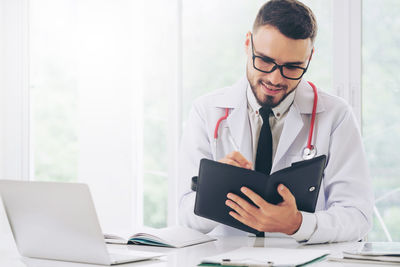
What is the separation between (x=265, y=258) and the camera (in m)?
1.24

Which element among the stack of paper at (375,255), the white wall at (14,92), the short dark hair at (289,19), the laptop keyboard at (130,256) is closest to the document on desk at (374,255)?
the stack of paper at (375,255)

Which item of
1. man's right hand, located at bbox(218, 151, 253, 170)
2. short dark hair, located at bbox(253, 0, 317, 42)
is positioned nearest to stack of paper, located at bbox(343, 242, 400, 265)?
man's right hand, located at bbox(218, 151, 253, 170)

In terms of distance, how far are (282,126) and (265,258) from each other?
33.4 inches

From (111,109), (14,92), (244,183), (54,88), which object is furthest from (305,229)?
(14,92)

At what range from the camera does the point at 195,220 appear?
5.99ft

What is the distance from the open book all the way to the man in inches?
6.5

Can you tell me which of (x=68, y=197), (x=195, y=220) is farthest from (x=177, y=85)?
(x=68, y=197)

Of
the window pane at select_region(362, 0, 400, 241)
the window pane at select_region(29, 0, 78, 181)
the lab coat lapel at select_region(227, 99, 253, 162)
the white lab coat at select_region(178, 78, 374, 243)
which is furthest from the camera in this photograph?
the window pane at select_region(29, 0, 78, 181)

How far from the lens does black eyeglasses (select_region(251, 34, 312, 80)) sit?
1.90 m

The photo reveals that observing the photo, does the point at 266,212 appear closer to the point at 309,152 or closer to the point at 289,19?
the point at 309,152

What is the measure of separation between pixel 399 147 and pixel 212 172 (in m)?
1.70

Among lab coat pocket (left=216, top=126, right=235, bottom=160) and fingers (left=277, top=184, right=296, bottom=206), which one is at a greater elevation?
lab coat pocket (left=216, top=126, right=235, bottom=160)

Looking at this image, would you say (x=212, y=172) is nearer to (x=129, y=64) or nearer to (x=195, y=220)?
(x=195, y=220)

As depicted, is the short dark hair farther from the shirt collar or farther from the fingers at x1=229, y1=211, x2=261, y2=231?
the fingers at x1=229, y1=211, x2=261, y2=231
